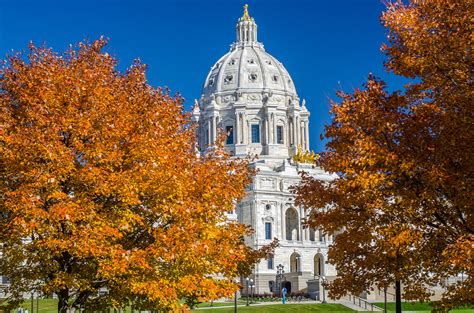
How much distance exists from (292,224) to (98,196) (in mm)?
102274

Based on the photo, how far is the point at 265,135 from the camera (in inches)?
5246

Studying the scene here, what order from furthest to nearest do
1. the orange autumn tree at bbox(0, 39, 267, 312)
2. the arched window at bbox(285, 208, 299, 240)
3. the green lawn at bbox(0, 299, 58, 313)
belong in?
the arched window at bbox(285, 208, 299, 240)
the green lawn at bbox(0, 299, 58, 313)
the orange autumn tree at bbox(0, 39, 267, 312)

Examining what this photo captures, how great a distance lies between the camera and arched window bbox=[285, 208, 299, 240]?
120m

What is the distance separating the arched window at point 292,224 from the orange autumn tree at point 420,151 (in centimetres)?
9928

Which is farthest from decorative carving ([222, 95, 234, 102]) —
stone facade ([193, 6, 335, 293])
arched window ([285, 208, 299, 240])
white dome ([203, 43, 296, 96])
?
arched window ([285, 208, 299, 240])

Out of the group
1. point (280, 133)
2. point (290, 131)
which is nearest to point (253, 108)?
point (280, 133)

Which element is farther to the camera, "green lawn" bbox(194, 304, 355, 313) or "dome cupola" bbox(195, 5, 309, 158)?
"dome cupola" bbox(195, 5, 309, 158)

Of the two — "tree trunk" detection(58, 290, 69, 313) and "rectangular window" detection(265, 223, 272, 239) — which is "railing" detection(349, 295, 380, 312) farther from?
"rectangular window" detection(265, 223, 272, 239)

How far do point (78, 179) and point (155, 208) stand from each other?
91.5 inches

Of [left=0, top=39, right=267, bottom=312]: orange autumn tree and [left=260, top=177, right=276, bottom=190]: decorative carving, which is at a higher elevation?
[left=260, top=177, right=276, bottom=190]: decorative carving

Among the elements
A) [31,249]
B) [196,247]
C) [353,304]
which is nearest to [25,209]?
[31,249]

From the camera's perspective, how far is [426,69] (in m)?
18.5

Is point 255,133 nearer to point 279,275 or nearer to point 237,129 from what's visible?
point 237,129

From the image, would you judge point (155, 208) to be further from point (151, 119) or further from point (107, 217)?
point (151, 119)
